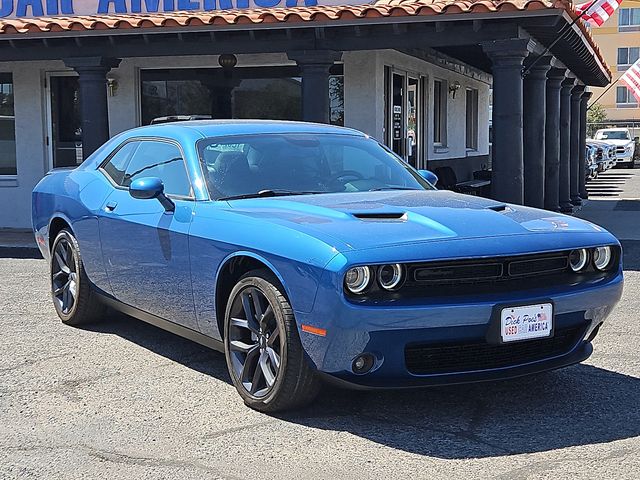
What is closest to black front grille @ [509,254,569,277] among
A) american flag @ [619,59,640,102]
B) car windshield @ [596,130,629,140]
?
american flag @ [619,59,640,102]

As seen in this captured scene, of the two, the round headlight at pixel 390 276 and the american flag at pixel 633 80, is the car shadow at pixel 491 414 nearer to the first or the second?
the round headlight at pixel 390 276

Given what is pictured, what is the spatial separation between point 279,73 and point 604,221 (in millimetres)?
5878

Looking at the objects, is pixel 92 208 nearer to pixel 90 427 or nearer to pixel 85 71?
pixel 90 427

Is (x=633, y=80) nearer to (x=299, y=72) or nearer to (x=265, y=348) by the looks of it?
(x=299, y=72)

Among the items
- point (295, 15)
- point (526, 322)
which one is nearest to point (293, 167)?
point (526, 322)

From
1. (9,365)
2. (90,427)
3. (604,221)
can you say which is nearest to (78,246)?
(9,365)

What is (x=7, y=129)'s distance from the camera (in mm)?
13398

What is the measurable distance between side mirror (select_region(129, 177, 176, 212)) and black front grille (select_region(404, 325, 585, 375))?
1.80m

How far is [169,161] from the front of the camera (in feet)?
18.5

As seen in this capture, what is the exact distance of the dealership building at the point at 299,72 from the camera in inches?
397

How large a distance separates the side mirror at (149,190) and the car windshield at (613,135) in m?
38.6

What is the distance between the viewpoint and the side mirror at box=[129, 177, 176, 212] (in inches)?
204

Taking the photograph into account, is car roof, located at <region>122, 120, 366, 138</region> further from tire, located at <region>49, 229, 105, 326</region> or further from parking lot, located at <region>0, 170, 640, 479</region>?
parking lot, located at <region>0, 170, 640, 479</region>

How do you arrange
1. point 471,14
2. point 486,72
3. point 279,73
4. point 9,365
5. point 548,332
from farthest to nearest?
point 486,72 < point 279,73 < point 471,14 < point 9,365 < point 548,332
